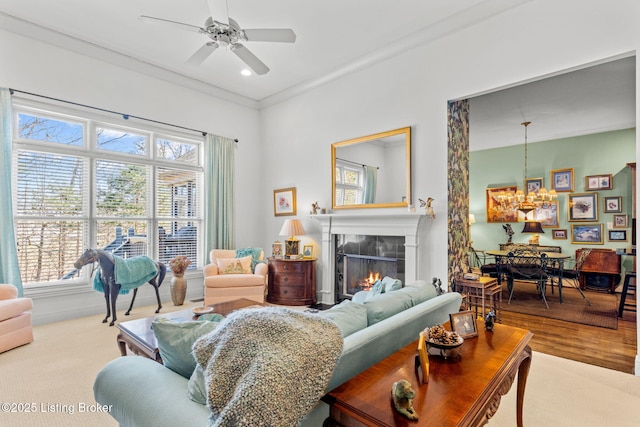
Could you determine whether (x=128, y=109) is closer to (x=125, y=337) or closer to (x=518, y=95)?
(x=125, y=337)

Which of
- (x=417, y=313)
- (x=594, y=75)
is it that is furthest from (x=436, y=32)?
(x=417, y=313)

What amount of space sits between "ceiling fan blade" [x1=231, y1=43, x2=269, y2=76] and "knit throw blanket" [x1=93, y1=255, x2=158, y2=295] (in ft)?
9.36

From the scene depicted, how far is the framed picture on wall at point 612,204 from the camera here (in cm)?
603

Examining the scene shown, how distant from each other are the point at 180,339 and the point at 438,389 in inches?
41.2

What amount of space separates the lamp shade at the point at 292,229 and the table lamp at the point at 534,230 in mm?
5197

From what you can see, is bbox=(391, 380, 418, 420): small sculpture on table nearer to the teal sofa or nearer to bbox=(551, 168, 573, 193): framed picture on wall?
the teal sofa

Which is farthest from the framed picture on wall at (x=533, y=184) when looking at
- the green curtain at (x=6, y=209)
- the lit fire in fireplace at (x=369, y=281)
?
the green curtain at (x=6, y=209)

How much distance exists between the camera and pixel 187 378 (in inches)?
54.5

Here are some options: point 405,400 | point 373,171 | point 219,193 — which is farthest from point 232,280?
point 405,400

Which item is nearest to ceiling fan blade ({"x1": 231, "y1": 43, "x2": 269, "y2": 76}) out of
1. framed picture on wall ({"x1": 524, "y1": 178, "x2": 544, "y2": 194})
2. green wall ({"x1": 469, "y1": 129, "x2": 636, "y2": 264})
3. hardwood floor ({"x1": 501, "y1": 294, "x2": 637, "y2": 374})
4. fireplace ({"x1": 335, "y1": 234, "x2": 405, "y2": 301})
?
fireplace ({"x1": 335, "y1": 234, "x2": 405, "y2": 301})

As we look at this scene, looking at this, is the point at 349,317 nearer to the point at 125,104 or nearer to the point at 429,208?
the point at 429,208

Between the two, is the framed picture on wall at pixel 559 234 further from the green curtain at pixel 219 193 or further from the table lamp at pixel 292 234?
the green curtain at pixel 219 193

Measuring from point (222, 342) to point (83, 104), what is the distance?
4609 millimetres

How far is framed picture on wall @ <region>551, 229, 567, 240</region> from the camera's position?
662 cm
